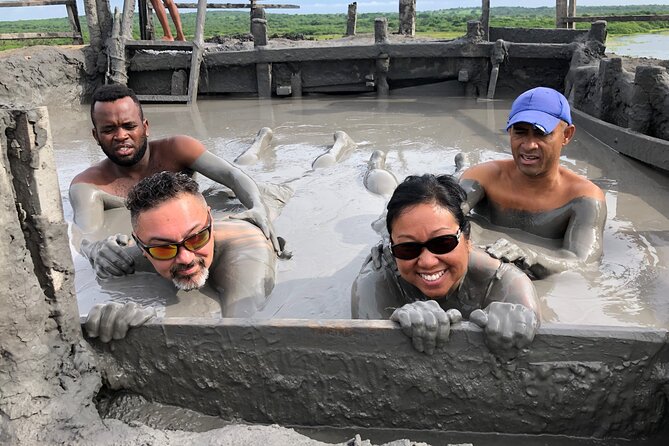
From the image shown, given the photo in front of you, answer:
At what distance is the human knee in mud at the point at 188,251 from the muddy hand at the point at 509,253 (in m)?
1.30

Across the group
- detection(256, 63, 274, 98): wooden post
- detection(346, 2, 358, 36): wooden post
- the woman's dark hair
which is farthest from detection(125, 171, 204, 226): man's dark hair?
detection(346, 2, 358, 36): wooden post

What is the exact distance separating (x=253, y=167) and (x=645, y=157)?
152 inches

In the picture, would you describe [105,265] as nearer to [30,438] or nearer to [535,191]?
[30,438]

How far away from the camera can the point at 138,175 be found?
5.16m

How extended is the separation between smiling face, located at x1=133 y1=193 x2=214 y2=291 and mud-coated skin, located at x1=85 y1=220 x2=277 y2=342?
0.64 feet

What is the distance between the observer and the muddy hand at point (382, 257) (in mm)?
3128

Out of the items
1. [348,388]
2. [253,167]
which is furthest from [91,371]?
[253,167]

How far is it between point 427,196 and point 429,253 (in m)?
0.24

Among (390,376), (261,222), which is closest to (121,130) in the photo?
(261,222)

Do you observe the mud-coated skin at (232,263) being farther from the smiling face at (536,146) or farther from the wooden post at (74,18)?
the wooden post at (74,18)

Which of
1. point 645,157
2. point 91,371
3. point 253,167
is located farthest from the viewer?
point 253,167

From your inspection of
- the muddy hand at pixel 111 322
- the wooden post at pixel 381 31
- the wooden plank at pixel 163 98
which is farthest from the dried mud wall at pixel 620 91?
the wooden plank at pixel 163 98

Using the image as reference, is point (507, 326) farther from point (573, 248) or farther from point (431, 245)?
point (573, 248)

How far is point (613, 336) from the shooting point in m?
2.32
